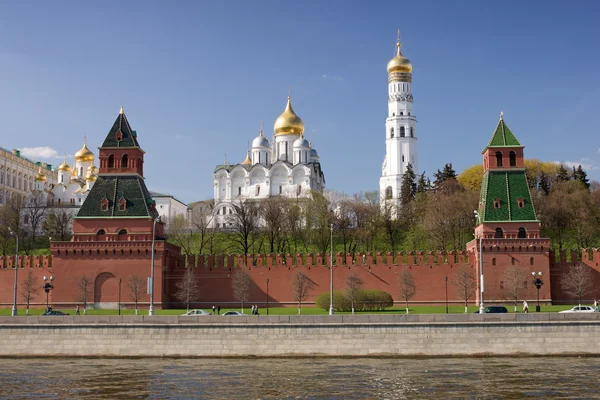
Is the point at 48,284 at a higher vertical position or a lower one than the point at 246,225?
lower

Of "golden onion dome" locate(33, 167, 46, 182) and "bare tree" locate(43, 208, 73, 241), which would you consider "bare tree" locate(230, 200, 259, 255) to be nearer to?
"bare tree" locate(43, 208, 73, 241)

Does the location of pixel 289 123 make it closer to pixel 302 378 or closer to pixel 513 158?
pixel 513 158

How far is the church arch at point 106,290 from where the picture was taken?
46.8 m

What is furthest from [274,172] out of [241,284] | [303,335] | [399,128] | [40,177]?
[303,335]

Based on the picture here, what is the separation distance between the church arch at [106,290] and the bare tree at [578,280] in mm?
25740

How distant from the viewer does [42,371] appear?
31.1 meters

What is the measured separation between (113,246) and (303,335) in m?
17.0

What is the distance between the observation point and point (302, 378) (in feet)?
95.2

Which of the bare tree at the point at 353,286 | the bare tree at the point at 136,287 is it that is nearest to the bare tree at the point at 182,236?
the bare tree at the point at 136,287

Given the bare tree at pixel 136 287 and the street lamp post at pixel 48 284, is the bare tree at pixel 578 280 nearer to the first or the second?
the bare tree at pixel 136 287

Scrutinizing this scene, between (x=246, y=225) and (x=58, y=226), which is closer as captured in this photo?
(x=246, y=225)

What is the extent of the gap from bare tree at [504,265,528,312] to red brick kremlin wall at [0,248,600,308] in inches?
16.7

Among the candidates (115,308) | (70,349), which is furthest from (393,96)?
(70,349)

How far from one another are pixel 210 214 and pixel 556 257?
53658 mm
